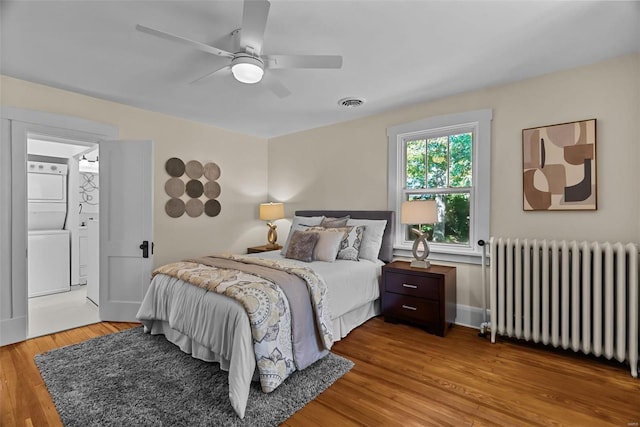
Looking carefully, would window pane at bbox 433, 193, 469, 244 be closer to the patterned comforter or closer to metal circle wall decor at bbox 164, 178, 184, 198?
the patterned comforter

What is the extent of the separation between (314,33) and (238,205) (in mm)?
3212

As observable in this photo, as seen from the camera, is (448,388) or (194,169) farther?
(194,169)

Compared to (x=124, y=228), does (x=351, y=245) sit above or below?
below

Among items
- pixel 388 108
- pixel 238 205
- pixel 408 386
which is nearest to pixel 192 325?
pixel 408 386

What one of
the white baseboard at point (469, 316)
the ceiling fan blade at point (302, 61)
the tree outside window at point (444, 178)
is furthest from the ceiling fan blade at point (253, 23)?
the white baseboard at point (469, 316)

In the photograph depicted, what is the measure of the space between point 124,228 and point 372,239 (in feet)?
9.36

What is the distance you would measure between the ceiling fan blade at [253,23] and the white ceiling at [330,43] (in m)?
0.18

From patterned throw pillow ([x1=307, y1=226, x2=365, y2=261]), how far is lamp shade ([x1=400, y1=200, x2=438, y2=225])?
585 mm

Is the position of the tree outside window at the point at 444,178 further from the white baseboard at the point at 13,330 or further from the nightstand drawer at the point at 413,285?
the white baseboard at the point at 13,330

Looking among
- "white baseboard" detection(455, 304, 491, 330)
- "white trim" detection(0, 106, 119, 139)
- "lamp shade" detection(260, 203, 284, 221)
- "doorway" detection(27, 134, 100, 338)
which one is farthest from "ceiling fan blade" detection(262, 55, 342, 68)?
"doorway" detection(27, 134, 100, 338)

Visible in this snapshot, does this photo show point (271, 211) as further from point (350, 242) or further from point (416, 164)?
point (416, 164)

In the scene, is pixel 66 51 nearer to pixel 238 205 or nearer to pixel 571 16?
pixel 238 205

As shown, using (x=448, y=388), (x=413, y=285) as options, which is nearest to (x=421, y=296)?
(x=413, y=285)

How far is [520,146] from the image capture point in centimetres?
291
